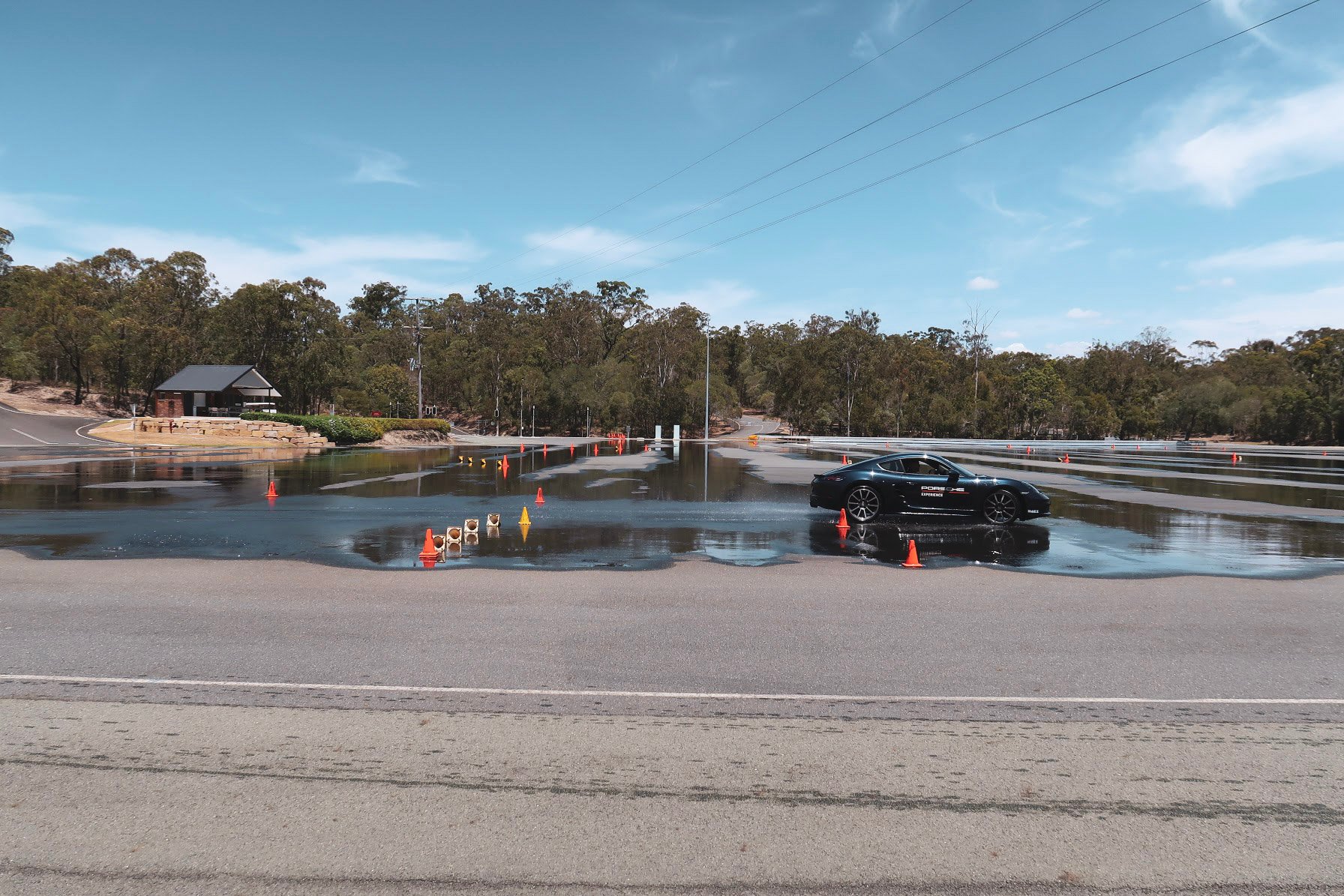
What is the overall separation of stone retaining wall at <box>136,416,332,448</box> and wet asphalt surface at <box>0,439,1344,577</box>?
1500 centimetres

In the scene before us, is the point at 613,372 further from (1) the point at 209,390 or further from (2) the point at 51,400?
(2) the point at 51,400

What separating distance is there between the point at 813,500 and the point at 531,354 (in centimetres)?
7357

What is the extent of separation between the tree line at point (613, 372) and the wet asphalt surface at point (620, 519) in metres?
46.2

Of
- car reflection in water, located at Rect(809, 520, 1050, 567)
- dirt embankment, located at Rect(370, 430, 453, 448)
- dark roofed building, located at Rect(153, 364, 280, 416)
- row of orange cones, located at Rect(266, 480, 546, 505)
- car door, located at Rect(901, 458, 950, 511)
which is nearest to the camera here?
car reflection in water, located at Rect(809, 520, 1050, 567)

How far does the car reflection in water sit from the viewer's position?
476 inches

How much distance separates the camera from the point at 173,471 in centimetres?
2712

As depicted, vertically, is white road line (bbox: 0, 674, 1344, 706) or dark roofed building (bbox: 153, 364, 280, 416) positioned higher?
dark roofed building (bbox: 153, 364, 280, 416)

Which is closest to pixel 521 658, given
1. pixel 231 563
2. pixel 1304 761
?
pixel 1304 761

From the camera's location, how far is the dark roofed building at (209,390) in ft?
209

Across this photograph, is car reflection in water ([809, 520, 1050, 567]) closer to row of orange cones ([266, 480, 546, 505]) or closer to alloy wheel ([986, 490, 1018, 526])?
alloy wheel ([986, 490, 1018, 526])

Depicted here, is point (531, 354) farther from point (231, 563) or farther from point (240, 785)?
point (240, 785)

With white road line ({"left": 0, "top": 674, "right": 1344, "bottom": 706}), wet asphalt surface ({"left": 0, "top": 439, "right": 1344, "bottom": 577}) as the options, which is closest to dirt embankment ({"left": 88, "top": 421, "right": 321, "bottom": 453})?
wet asphalt surface ({"left": 0, "top": 439, "right": 1344, "bottom": 577})

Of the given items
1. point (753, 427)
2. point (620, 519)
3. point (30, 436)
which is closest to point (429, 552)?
point (620, 519)

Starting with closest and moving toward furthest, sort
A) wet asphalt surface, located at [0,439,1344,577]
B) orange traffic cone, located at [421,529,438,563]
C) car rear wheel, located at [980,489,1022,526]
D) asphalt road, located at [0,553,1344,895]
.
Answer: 1. asphalt road, located at [0,553,1344,895]
2. orange traffic cone, located at [421,529,438,563]
3. wet asphalt surface, located at [0,439,1344,577]
4. car rear wheel, located at [980,489,1022,526]
